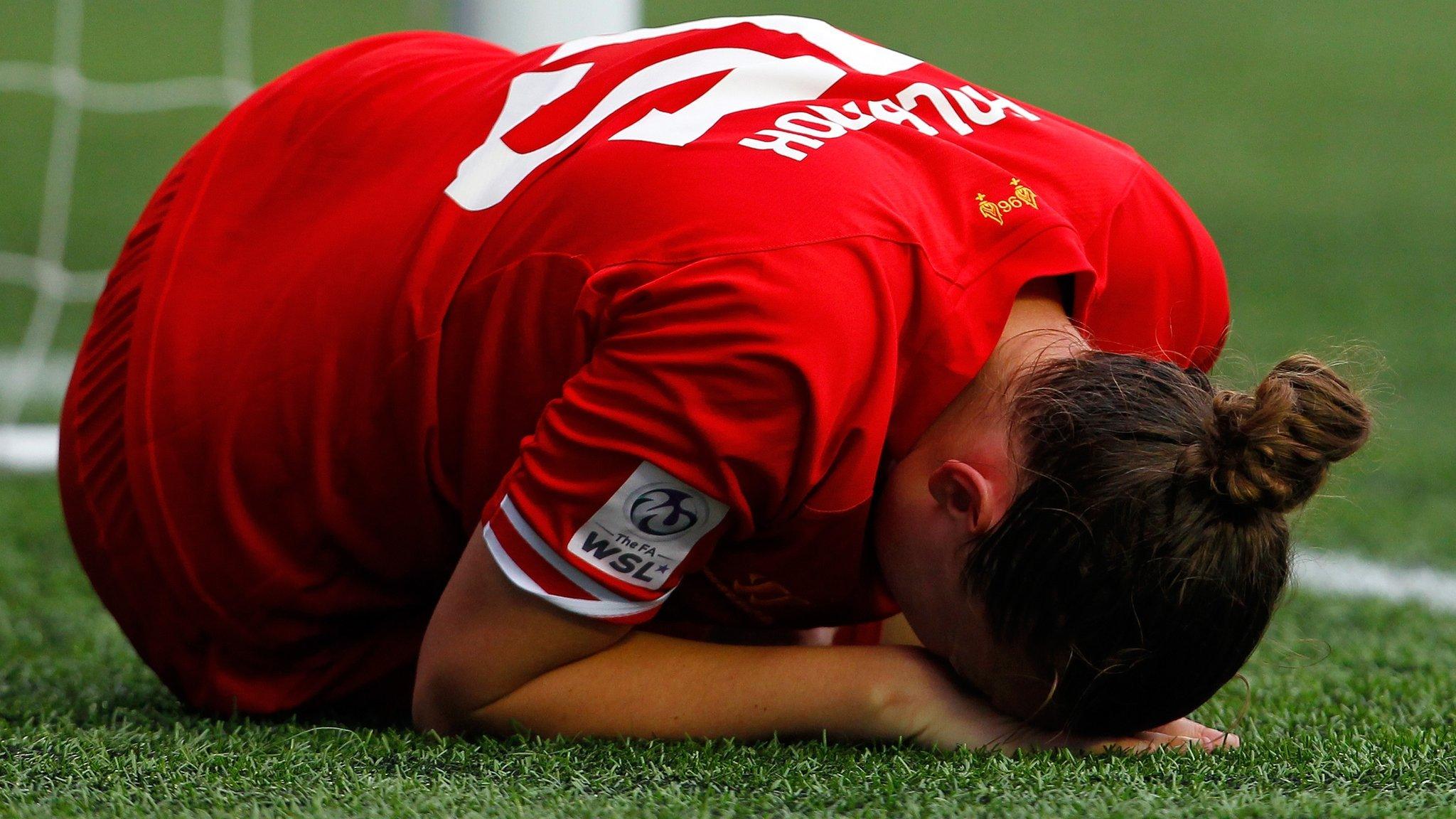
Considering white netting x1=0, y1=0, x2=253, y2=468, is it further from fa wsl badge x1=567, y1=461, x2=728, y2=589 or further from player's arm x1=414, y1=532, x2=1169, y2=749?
fa wsl badge x1=567, y1=461, x2=728, y2=589

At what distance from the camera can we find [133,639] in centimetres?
155

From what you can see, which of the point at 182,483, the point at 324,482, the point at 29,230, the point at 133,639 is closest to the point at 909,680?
the point at 324,482

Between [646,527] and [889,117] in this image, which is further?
[889,117]

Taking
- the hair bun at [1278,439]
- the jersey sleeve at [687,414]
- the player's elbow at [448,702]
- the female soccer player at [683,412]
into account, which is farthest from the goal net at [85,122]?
the hair bun at [1278,439]

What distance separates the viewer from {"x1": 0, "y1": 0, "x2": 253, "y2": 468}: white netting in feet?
12.0

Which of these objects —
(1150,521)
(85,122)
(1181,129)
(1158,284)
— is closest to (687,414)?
(1150,521)

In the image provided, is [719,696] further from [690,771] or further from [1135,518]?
[1135,518]

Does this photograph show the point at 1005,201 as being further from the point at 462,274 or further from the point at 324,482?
the point at 324,482

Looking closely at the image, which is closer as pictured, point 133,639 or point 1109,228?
point 1109,228

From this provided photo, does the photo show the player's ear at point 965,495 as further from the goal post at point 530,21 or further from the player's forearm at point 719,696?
the goal post at point 530,21

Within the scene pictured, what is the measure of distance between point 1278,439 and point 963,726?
355 mm

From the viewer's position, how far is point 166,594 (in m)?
1.47

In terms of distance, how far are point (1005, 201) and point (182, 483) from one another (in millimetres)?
784

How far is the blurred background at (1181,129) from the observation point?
393 centimetres
